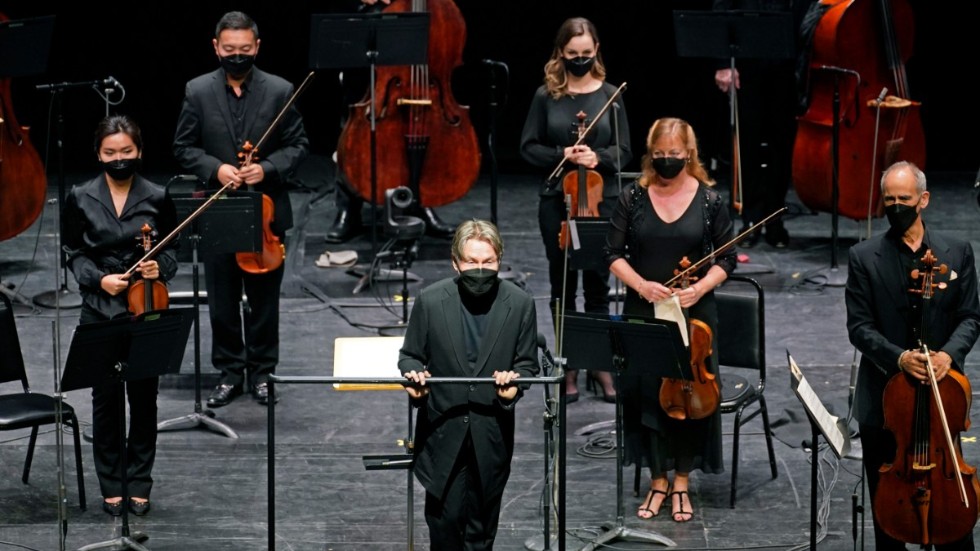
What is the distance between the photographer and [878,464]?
548 cm

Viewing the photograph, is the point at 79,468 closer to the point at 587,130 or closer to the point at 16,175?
the point at 587,130

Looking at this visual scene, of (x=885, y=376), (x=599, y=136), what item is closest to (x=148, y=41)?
(x=599, y=136)

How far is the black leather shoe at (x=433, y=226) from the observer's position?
1052 centimetres

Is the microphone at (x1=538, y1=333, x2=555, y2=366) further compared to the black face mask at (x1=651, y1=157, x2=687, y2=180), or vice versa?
the black face mask at (x1=651, y1=157, x2=687, y2=180)

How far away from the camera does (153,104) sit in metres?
12.4

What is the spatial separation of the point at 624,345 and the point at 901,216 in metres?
1.10

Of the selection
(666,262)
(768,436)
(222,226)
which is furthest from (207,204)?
(768,436)

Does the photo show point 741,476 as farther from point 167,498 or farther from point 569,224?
point 167,498

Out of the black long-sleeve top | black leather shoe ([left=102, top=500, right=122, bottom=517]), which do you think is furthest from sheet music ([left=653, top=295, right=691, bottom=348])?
black leather shoe ([left=102, top=500, right=122, bottom=517])

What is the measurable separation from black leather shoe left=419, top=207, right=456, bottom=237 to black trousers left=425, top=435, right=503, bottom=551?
521cm

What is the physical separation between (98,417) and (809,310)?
4.46 meters

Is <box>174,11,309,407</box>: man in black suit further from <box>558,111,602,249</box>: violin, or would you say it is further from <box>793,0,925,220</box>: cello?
<box>793,0,925,220</box>: cello

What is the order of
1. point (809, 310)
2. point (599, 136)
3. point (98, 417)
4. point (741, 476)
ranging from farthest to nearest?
point (809, 310), point (599, 136), point (741, 476), point (98, 417)

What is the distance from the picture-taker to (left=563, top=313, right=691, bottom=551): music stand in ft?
18.6
